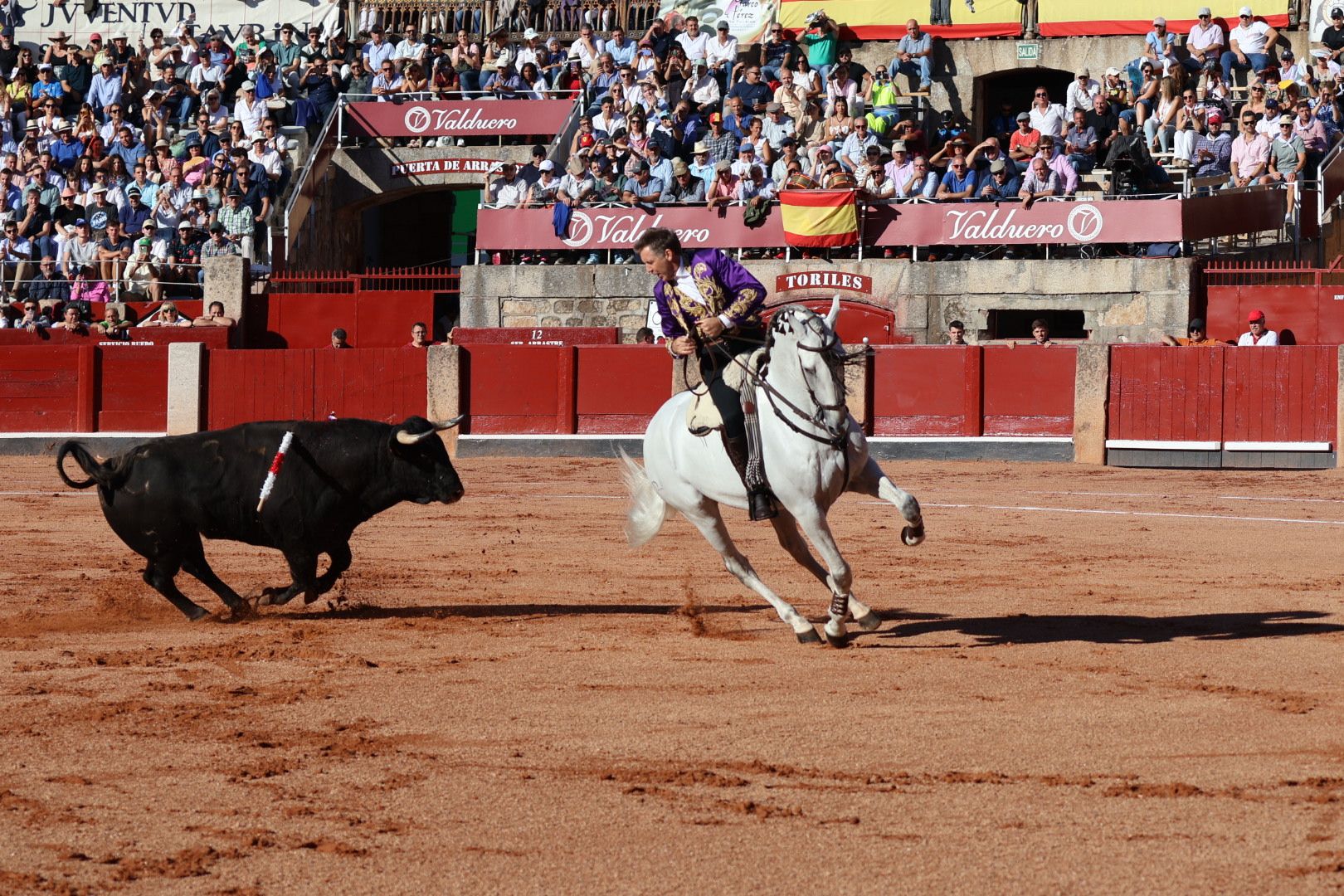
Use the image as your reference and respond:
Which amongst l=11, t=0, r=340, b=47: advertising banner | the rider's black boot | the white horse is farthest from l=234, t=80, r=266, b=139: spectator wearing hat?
the rider's black boot

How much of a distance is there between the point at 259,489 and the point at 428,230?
74.7 ft

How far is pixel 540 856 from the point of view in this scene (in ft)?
13.9

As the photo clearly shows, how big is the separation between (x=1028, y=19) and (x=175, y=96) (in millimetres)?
12285

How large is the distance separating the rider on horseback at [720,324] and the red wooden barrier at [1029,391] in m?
11.3

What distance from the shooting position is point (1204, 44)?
Answer: 72.9 ft

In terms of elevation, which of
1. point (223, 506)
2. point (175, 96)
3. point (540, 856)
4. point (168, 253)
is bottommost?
point (540, 856)

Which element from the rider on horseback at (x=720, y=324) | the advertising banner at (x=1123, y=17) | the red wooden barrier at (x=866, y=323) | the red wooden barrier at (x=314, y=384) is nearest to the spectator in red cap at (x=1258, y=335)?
the red wooden barrier at (x=866, y=323)

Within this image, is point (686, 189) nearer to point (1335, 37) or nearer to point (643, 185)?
point (643, 185)

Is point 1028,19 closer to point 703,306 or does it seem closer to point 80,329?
point 80,329

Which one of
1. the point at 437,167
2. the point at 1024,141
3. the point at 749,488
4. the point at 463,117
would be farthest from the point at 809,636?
the point at 437,167

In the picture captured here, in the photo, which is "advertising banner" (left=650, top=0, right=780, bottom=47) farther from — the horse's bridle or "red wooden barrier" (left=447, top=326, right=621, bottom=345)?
the horse's bridle

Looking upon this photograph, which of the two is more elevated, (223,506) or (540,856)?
(223,506)

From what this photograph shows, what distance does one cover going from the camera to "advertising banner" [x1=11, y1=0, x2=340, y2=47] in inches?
1109

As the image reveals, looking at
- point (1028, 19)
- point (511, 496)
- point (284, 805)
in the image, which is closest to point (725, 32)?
point (1028, 19)
